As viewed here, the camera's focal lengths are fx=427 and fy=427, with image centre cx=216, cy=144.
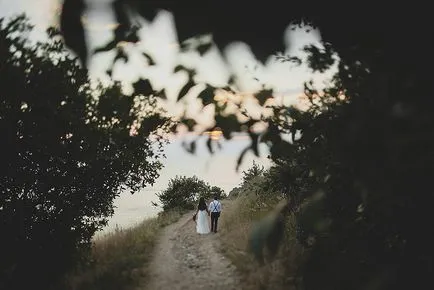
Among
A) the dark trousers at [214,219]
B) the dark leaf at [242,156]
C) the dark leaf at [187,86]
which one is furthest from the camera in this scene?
the dark trousers at [214,219]

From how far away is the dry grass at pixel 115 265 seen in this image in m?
11.0

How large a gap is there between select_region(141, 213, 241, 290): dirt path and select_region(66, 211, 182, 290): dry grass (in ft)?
1.35

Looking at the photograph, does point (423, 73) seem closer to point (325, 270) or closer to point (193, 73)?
point (325, 270)

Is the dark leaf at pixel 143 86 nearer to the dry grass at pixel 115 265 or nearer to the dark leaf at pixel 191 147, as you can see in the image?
the dark leaf at pixel 191 147

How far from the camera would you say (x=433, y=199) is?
2102mm

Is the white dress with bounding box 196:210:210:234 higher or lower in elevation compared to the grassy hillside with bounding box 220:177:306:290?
higher

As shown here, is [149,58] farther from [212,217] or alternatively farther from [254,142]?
[212,217]

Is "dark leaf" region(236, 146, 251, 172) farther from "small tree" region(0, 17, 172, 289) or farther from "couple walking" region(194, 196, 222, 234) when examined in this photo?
"couple walking" region(194, 196, 222, 234)

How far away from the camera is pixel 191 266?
13250 millimetres

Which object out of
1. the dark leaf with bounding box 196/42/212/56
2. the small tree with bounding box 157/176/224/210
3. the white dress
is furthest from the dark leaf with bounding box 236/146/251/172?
the small tree with bounding box 157/176/224/210

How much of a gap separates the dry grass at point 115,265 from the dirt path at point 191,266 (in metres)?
0.41

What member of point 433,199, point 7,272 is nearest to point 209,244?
point 7,272

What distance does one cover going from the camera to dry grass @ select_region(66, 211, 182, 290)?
433 inches

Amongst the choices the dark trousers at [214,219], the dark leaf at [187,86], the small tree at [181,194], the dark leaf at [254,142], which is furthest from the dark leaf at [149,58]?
the small tree at [181,194]
